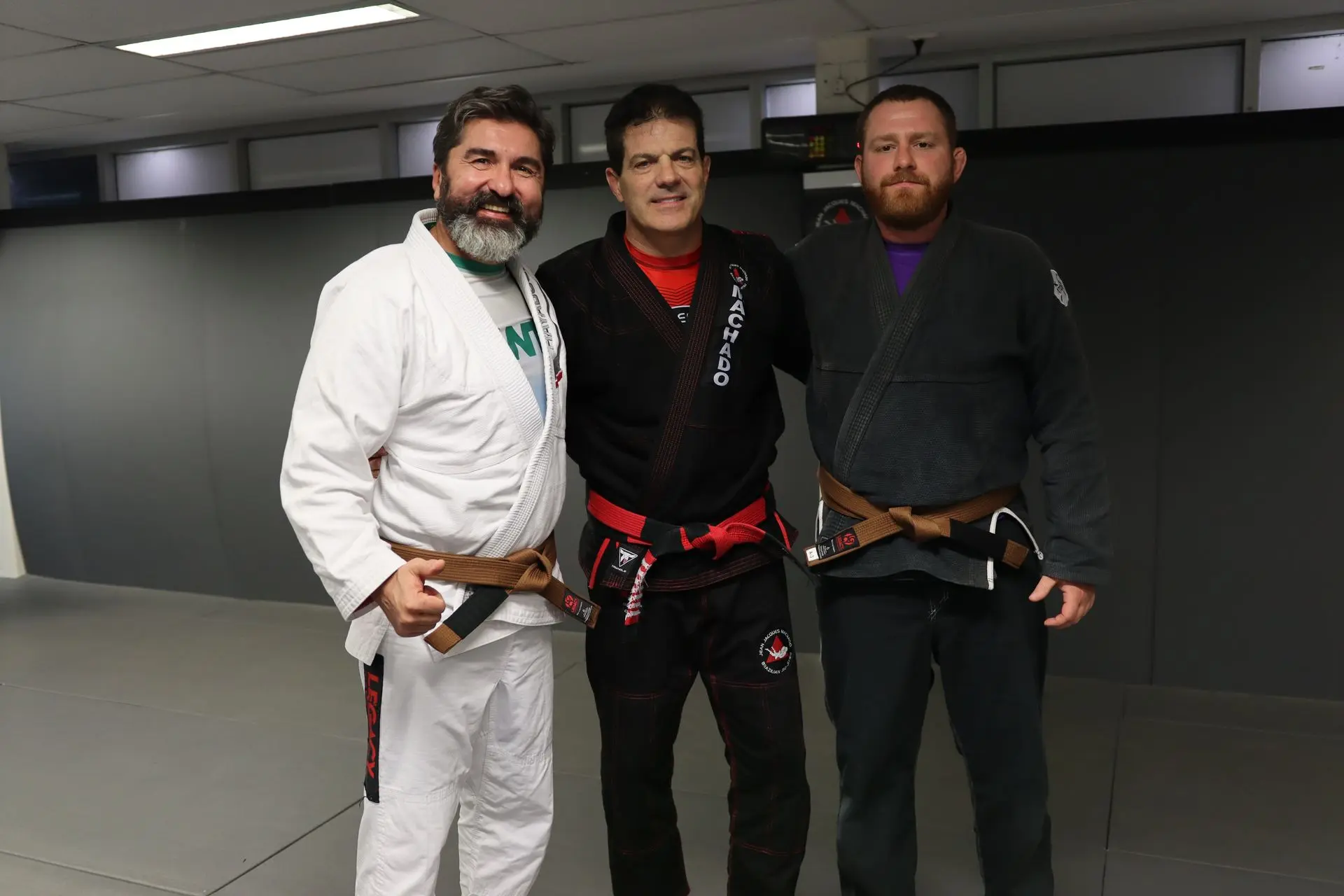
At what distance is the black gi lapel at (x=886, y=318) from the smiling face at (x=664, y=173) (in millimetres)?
354

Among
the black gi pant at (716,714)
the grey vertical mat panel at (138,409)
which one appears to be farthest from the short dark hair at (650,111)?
the grey vertical mat panel at (138,409)

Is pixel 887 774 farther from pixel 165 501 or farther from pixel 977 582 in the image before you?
pixel 165 501

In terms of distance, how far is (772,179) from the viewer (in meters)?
3.90

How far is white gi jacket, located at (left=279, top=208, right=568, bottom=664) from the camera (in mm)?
1698

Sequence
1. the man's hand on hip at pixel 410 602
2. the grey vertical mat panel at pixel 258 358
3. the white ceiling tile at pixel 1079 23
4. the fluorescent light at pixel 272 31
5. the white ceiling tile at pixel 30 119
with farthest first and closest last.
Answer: the grey vertical mat panel at pixel 258 358, the white ceiling tile at pixel 30 119, the white ceiling tile at pixel 1079 23, the fluorescent light at pixel 272 31, the man's hand on hip at pixel 410 602

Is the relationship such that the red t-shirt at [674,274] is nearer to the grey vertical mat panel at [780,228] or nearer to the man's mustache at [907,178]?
the man's mustache at [907,178]

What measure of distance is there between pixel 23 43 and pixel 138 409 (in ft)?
7.05

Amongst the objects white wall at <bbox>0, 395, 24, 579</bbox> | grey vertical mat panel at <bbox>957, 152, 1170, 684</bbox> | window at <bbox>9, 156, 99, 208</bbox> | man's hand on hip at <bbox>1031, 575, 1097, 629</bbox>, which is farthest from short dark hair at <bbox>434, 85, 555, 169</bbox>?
white wall at <bbox>0, 395, 24, 579</bbox>

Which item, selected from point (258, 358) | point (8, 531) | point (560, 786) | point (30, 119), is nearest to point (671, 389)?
point (560, 786)

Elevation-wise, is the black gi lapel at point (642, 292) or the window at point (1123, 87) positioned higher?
the window at point (1123, 87)

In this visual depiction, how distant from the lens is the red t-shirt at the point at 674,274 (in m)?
1.99

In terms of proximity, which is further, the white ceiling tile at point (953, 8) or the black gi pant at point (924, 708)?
the white ceiling tile at point (953, 8)

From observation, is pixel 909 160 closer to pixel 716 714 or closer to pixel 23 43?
pixel 716 714

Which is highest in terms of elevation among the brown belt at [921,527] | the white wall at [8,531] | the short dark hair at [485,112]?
the short dark hair at [485,112]
